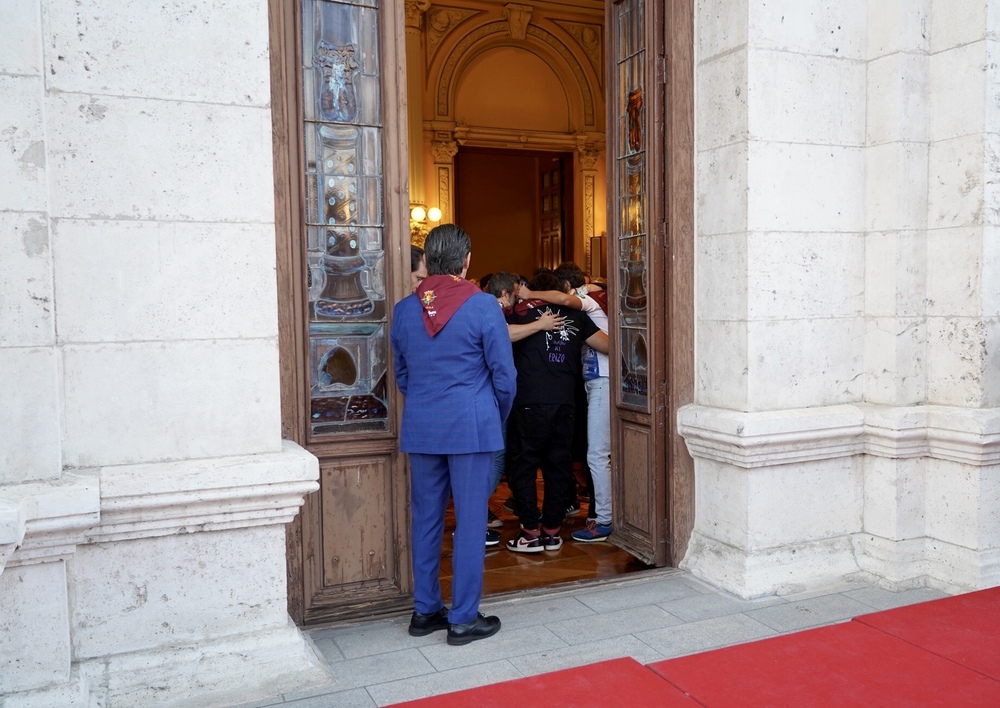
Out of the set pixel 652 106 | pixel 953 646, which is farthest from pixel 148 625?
pixel 652 106

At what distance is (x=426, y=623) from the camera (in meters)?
3.97

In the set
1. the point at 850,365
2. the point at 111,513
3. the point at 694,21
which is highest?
the point at 694,21

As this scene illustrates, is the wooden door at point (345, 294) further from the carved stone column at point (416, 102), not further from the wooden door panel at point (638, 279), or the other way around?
the carved stone column at point (416, 102)

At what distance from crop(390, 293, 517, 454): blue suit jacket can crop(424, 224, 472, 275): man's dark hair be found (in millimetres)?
171

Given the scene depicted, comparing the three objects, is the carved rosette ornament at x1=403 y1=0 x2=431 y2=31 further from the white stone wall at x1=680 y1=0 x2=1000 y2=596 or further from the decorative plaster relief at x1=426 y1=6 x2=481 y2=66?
the white stone wall at x1=680 y1=0 x2=1000 y2=596

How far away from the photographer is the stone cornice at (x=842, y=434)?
4.34m

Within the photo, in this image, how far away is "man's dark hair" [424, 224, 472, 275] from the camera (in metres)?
3.89

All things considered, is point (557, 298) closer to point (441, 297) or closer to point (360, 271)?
point (360, 271)

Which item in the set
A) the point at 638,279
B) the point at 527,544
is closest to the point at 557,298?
the point at 638,279

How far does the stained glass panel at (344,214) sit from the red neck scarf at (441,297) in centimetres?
41

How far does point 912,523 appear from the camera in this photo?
461 centimetres

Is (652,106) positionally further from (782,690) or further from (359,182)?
(782,690)

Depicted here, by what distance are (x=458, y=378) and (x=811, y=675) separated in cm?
173

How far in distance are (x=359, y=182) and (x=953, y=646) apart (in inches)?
121
